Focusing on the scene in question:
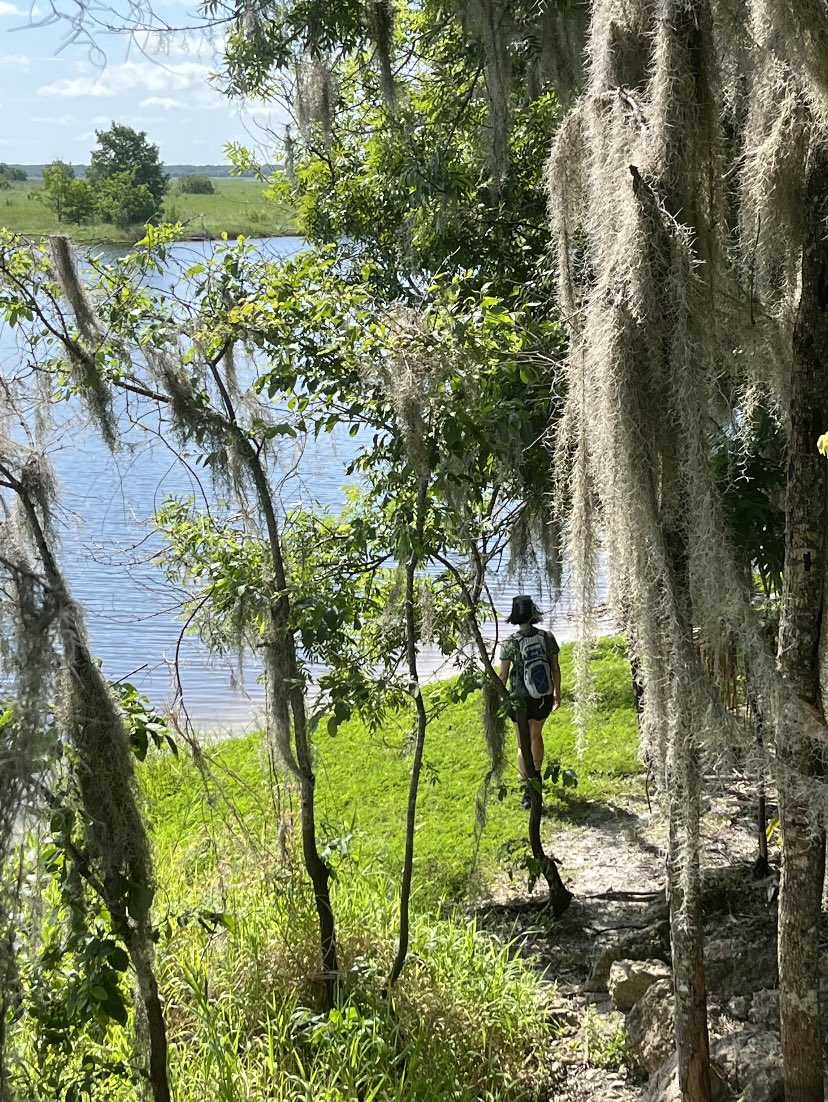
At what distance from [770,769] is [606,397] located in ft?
3.29

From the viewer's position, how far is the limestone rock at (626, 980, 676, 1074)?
3525mm

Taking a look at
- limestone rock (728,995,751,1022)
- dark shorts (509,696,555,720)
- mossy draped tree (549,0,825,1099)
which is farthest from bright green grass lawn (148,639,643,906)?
mossy draped tree (549,0,825,1099)

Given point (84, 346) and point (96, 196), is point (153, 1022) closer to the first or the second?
point (84, 346)

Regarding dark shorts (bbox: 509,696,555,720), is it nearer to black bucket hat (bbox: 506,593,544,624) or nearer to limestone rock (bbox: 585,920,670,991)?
black bucket hat (bbox: 506,593,544,624)

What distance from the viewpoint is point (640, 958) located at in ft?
13.8

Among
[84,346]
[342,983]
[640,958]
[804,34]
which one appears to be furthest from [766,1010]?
[84,346]

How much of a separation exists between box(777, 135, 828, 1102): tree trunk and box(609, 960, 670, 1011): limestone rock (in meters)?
0.98

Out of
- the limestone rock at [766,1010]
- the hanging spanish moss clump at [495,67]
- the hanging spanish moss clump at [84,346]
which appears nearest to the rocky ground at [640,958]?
the limestone rock at [766,1010]

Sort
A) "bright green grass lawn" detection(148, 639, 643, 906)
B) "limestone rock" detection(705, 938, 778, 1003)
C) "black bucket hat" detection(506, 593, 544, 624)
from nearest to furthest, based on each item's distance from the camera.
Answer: "limestone rock" detection(705, 938, 778, 1003), "bright green grass lawn" detection(148, 639, 643, 906), "black bucket hat" detection(506, 593, 544, 624)

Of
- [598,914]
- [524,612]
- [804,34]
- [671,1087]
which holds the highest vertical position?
[804,34]

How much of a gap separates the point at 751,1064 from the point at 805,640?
1444 mm

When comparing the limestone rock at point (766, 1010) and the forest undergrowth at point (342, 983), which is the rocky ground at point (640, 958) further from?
the forest undergrowth at point (342, 983)

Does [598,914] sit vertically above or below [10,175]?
below

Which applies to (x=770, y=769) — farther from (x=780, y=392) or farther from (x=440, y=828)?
(x=440, y=828)
